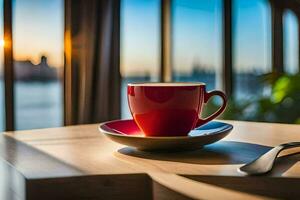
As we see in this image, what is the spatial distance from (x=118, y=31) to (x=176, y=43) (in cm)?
101

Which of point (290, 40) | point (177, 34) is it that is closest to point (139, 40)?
point (177, 34)

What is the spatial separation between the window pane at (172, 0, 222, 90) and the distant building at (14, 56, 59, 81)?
1276 millimetres

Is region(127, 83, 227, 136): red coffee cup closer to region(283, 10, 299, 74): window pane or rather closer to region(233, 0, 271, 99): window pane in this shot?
region(233, 0, 271, 99): window pane

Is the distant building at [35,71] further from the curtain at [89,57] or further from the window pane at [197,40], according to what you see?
Answer: the window pane at [197,40]

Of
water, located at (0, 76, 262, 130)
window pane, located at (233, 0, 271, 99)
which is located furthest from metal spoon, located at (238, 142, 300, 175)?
window pane, located at (233, 0, 271, 99)

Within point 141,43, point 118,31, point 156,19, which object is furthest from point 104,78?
point 156,19

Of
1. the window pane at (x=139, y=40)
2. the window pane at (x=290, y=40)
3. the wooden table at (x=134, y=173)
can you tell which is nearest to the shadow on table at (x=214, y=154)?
the wooden table at (x=134, y=173)

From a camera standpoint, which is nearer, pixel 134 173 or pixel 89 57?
pixel 134 173

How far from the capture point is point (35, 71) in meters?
2.98

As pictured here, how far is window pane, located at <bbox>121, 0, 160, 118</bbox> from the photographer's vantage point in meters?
3.45

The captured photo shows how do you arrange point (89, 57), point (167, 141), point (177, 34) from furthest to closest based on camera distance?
1. point (177, 34)
2. point (89, 57)
3. point (167, 141)

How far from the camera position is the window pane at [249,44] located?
446 cm

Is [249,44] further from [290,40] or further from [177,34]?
[177,34]

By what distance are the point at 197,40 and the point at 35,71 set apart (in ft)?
6.17
